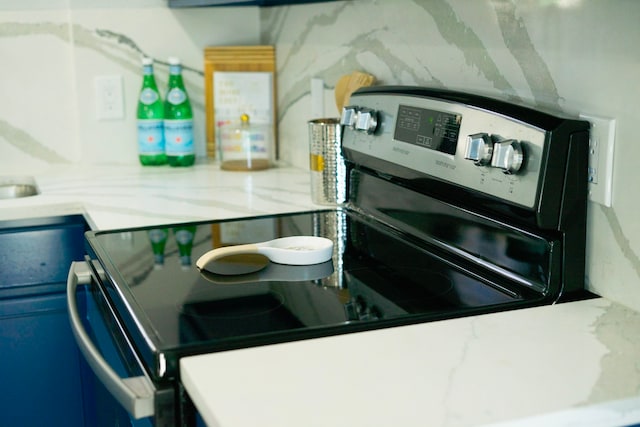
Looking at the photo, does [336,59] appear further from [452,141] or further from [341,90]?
[452,141]

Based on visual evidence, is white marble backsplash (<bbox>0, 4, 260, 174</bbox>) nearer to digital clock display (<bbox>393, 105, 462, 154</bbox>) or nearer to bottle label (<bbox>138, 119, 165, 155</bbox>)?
bottle label (<bbox>138, 119, 165, 155</bbox>)

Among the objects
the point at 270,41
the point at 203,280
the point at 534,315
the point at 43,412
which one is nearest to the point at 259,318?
the point at 203,280

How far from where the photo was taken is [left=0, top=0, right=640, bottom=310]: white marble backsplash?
1085 mm

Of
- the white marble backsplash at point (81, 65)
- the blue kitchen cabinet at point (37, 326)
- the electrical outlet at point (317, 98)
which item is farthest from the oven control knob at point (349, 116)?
the white marble backsplash at point (81, 65)

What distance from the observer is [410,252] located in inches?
54.1

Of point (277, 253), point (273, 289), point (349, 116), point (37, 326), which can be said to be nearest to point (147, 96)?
point (37, 326)

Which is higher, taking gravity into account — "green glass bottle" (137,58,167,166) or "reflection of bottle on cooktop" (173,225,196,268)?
"green glass bottle" (137,58,167,166)

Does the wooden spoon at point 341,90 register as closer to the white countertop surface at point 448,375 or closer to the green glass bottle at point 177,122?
the green glass bottle at point 177,122

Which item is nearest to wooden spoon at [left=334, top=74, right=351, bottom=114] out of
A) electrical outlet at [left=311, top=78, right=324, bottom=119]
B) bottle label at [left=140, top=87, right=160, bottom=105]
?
electrical outlet at [left=311, top=78, right=324, bottom=119]

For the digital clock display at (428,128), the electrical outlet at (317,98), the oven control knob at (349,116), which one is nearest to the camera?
the digital clock display at (428,128)

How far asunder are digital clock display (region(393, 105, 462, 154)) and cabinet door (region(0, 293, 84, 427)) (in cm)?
84

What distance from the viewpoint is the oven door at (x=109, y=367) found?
0.91 meters

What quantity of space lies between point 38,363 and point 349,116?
83cm

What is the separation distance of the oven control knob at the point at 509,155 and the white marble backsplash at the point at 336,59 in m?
0.11
